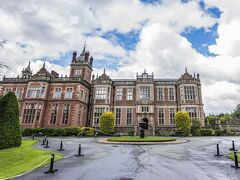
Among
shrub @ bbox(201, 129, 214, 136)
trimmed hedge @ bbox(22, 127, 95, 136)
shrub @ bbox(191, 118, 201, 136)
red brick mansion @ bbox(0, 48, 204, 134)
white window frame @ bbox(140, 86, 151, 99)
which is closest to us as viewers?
trimmed hedge @ bbox(22, 127, 95, 136)

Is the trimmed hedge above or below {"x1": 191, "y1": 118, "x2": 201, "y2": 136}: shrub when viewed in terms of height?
below

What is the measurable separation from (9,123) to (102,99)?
2628 cm

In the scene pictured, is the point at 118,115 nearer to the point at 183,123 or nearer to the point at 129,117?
the point at 129,117

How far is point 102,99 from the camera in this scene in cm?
4028

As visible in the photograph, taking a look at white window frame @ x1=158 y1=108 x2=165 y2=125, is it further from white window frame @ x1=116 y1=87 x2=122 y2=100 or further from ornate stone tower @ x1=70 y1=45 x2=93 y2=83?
ornate stone tower @ x1=70 y1=45 x2=93 y2=83

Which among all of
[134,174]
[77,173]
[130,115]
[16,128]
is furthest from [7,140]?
[130,115]

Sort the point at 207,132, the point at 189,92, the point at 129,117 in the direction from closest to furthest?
the point at 207,132 → the point at 189,92 → the point at 129,117

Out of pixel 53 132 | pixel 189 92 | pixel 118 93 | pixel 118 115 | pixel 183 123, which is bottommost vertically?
pixel 53 132

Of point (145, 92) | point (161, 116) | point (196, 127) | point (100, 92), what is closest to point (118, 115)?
point (100, 92)

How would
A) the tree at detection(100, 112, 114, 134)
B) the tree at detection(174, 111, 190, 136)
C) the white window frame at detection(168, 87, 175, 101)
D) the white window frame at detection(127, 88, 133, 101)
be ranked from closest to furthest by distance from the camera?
the tree at detection(174, 111, 190, 136), the tree at detection(100, 112, 114, 134), the white window frame at detection(168, 87, 175, 101), the white window frame at detection(127, 88, 133, 101)

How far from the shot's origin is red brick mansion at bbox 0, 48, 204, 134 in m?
35.8

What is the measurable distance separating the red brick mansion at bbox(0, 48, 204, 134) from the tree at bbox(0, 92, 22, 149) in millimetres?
19595

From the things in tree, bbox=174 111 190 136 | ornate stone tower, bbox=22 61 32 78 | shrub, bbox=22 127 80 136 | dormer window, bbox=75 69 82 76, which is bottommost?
shrub, bbox=22 127 80 136

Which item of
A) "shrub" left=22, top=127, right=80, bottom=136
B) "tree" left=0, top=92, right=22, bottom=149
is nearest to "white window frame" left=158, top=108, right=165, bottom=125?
"shrub" left=22, top=127, right=80, bottom=136
